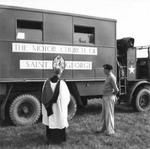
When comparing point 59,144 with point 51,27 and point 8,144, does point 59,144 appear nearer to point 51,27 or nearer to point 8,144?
point 8,144

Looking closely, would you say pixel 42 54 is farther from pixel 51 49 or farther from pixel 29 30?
pixel 29 30

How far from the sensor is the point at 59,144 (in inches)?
236

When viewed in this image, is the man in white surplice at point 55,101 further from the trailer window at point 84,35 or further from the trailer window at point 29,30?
the trailer window at point 84,35

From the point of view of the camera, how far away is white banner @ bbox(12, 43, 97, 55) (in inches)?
313

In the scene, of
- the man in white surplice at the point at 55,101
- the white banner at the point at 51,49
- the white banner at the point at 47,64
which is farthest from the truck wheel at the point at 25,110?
the man in white surplice at the point at 55,101

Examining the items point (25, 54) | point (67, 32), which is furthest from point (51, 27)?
point (25, 54)

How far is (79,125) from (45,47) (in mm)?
2547

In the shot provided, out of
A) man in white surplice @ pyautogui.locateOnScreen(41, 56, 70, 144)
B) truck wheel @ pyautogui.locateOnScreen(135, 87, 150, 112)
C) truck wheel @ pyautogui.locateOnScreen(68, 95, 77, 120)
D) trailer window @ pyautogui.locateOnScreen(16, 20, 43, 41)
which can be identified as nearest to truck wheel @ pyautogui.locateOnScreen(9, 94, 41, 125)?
truck wheel @ pyautogui.locateOnScreen(68, 95, 77, 120)

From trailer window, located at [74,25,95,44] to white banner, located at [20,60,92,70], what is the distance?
0.70 meters

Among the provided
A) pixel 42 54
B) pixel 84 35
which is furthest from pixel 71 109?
pixel 84 35

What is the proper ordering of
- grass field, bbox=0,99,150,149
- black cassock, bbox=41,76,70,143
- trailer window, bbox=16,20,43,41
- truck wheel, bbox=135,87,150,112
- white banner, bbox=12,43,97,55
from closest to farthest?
black cassock, bbox=41,76,70,143 → grass field, bbox=0,99,150,149 → white banner, bbox=12,43,97,55 → trailer window, bbox=16,20,43,41 → truck wheel, bbox=135,87,150,112

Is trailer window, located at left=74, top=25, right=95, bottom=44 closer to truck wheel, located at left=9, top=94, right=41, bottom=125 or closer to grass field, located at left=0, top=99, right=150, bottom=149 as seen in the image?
truck wheel, located at left=9, top=94, right=41, bottom=125

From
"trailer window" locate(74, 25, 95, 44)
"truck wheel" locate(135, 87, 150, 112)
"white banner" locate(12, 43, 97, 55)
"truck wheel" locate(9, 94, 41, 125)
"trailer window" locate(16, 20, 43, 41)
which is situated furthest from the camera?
"truck wheel" locate(135, 87, 150, 112)

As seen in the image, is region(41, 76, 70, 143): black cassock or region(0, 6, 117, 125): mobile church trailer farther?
region(0, 6, 117, 125): mobile church trailer
